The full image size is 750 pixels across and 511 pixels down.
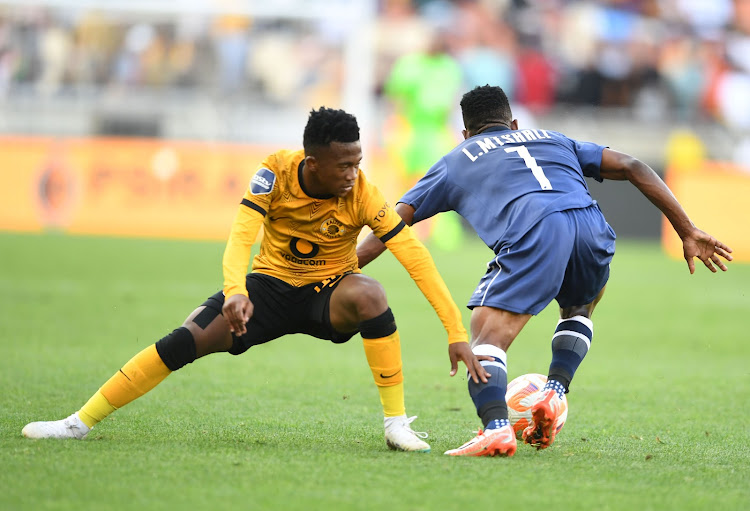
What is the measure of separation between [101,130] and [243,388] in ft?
47.3

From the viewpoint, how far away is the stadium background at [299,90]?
18.2 metres

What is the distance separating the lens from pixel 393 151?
63.2 ft

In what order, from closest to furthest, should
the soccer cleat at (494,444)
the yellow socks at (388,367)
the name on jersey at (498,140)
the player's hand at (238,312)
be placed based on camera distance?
the player's hand at (238,312), the soccer cleat at (494,444), the yellow socks at (388,367), the name on jersey at (498,140)

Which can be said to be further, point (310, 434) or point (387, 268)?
point (387, 268)

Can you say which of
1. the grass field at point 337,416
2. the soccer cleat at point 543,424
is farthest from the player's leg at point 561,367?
the grass field at point 337,416

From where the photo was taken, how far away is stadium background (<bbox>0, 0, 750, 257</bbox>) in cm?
1820

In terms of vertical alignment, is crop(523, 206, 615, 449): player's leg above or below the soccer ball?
above

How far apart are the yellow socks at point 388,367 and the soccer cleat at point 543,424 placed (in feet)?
2.04

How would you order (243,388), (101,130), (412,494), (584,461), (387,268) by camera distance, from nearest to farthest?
(412,494) → (584,461) → (243,388) → (387,268) → (101,130)

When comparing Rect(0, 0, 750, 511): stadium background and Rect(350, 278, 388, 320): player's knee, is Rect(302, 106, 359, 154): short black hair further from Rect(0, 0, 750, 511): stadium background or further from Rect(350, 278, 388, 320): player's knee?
Rect(0, 0, 750, 511): stadium background

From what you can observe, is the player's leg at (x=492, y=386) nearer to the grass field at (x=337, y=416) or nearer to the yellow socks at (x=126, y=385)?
the grass field at (x=337, y=416)

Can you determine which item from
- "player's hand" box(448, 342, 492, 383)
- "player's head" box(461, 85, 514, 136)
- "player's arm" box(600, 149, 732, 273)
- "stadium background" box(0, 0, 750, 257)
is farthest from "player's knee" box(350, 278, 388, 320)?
"stadium background" box(0, 0, 750, 257)

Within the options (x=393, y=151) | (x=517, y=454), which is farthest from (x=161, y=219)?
(x=517, y=454)

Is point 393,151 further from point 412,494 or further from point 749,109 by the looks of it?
point 412,494
